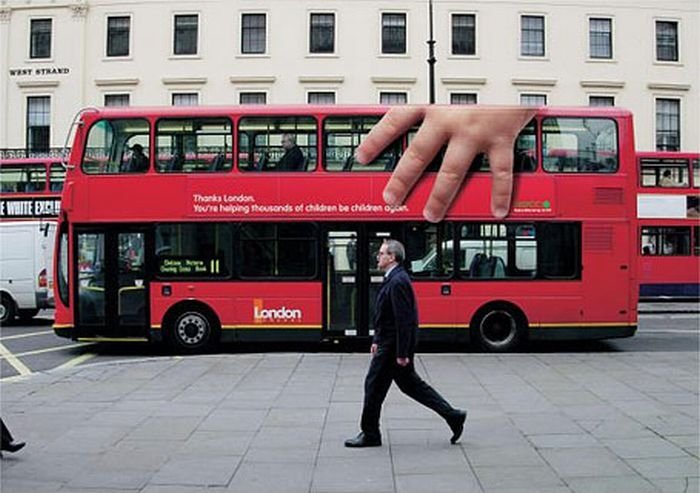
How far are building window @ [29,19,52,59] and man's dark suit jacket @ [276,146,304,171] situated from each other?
29713 mm

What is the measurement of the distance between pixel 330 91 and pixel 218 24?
6.37m

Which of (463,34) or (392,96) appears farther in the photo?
(463,34)

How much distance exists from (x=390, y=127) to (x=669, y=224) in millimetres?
14730

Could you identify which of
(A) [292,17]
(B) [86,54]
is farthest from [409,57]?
→ (B) [86,54]

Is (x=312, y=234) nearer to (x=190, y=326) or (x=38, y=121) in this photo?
(x=190, y=326)

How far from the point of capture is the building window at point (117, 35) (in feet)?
128

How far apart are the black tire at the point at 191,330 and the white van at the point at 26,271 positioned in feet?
25.1

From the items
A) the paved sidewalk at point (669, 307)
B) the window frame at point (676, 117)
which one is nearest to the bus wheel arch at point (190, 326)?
the paved sidewalk at point (669, 307)

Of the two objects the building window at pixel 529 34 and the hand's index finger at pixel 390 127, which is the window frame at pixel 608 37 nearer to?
the building window at pixel 529 34

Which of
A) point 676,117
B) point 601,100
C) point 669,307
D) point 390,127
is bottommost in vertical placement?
point 669,307

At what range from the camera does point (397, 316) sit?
682cm

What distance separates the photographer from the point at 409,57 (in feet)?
126

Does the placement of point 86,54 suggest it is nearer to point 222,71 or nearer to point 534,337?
point 222,71

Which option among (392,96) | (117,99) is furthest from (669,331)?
(117,99)
